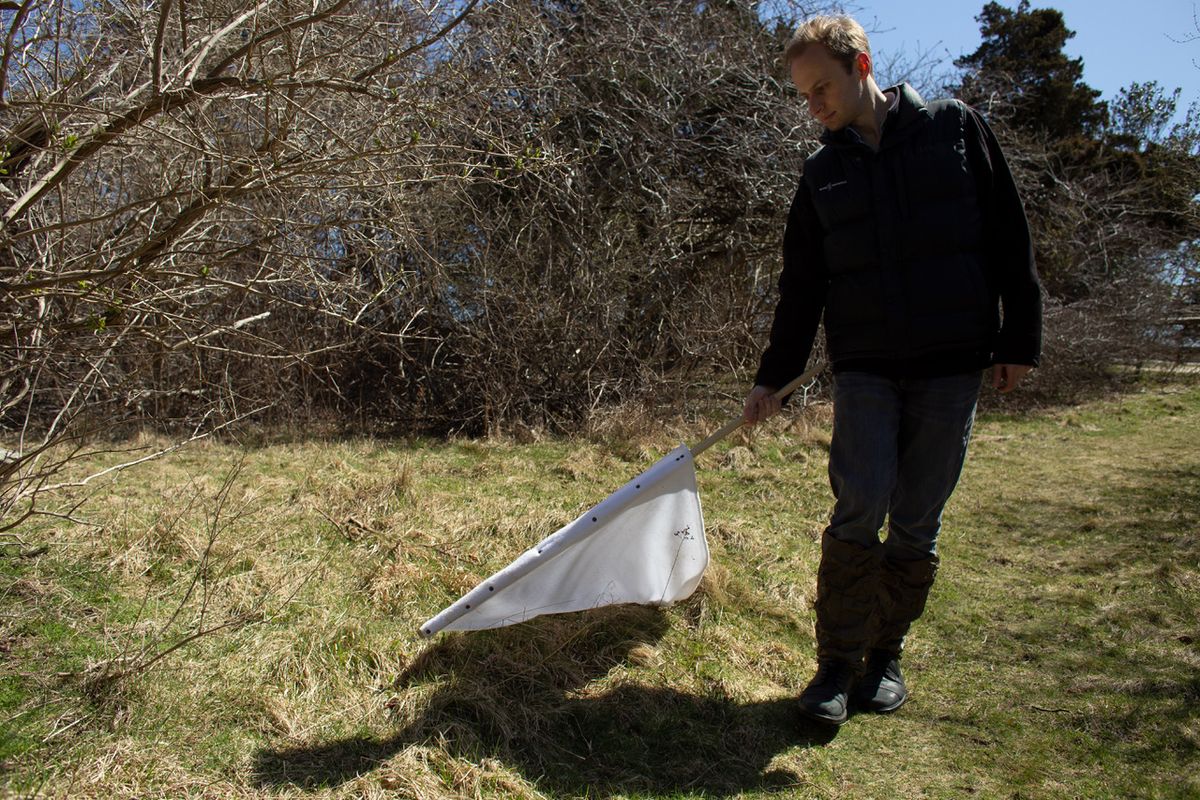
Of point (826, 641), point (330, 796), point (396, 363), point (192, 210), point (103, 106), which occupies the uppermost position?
point (103, 106)

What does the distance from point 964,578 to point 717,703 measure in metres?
1.93

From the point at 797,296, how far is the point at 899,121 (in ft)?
1.90

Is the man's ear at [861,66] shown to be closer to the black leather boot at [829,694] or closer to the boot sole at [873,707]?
the black leather boot at [829,694]

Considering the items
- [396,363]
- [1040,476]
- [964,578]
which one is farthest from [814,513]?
[396,363]

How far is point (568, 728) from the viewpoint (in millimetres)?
2695

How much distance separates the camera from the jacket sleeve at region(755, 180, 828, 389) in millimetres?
2789

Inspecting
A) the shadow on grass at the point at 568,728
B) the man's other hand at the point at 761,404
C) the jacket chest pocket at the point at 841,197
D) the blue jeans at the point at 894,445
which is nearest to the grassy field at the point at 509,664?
the shadow on grass at the point at 568,728

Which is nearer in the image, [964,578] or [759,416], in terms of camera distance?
[759,416]

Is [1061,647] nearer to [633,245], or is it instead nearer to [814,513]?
[814,513]

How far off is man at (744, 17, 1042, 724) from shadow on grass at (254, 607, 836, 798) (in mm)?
253

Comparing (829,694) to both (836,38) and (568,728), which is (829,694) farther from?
(836,38)

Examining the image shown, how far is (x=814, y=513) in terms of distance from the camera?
16.6ft

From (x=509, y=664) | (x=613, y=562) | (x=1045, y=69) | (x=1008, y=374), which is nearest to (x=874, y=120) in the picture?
(x=1008, y=374)

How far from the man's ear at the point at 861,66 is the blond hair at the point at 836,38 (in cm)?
1
